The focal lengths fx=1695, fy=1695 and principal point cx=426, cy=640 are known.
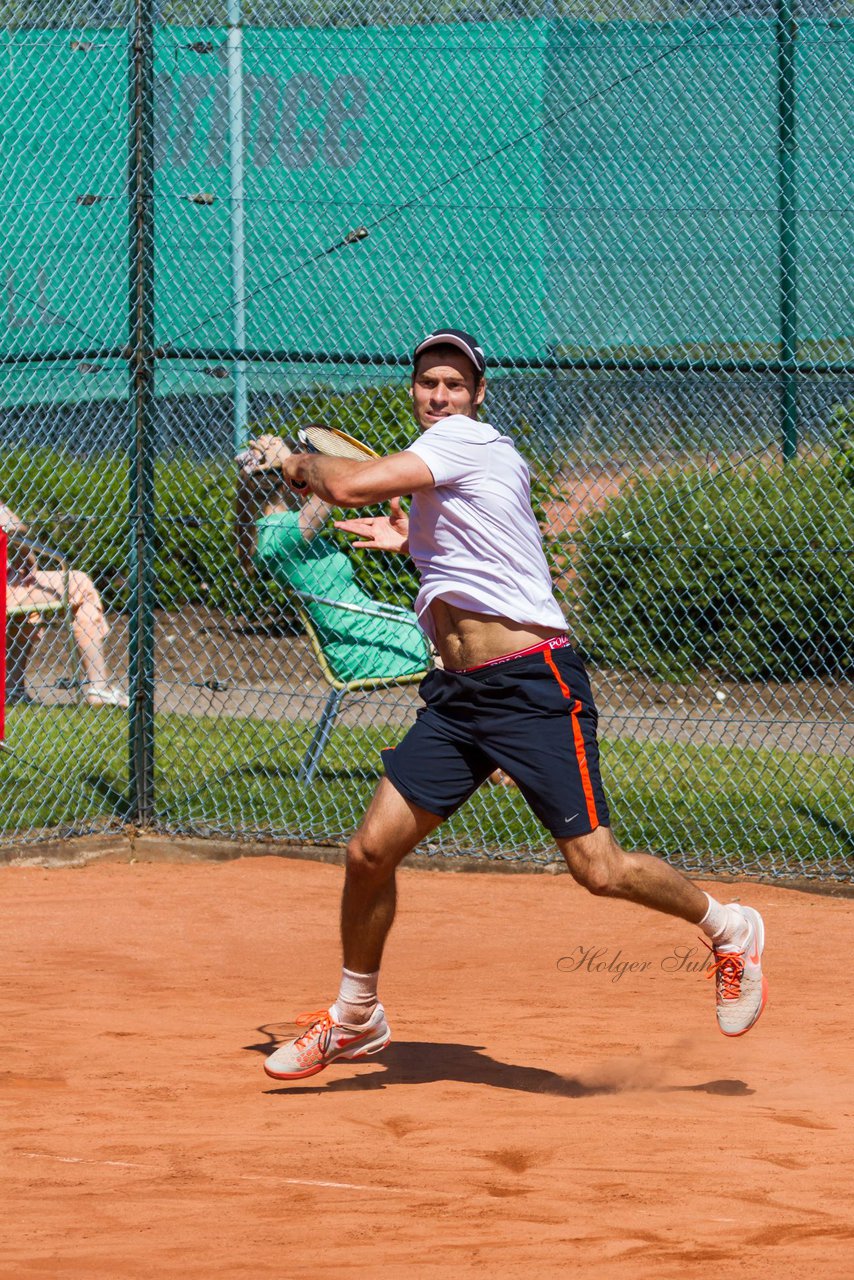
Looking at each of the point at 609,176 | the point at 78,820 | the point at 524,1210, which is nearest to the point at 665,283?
the point at 609,176

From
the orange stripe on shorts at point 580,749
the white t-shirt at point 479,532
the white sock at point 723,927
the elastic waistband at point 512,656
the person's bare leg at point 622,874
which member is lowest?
the white sock at point 723,927

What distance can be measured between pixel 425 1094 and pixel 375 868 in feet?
2.04

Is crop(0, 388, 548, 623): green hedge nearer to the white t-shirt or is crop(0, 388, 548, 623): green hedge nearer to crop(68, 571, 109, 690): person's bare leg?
crop(68, 571, 109, 690): person's bare leg

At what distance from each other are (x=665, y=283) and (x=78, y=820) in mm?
3676

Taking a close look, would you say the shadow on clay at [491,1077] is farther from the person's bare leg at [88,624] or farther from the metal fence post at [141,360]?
the person's bare leg at [88,624]

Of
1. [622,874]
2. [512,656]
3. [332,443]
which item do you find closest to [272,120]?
[332,443]

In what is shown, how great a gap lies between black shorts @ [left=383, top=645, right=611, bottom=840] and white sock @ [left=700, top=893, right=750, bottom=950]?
445 mm

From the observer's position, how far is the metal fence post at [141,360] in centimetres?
752

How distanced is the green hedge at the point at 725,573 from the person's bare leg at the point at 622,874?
3.86m

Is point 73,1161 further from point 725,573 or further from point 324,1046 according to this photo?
point 725,573

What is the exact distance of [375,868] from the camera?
14.9ft

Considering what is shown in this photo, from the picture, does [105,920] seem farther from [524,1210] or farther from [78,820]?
[524,1210]

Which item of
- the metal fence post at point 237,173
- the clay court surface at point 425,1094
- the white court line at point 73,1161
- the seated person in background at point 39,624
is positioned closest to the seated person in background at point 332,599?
the metal fence post at point 237,173

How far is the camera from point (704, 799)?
7898 mm
